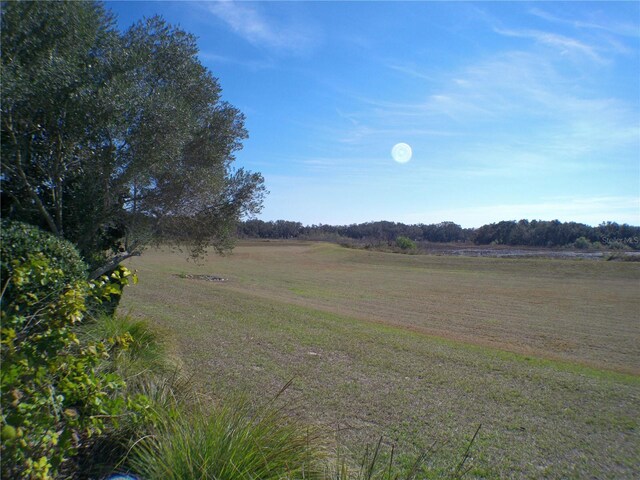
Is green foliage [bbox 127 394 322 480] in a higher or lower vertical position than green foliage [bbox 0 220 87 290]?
lower

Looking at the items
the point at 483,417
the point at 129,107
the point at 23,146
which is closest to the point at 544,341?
the point at 483,417

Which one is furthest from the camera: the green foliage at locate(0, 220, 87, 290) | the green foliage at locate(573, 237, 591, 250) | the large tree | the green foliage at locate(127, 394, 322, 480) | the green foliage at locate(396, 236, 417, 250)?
the green foliage at locate(396, 236, 417, 250)

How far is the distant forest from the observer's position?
251 feet

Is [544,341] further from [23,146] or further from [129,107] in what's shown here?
[23,146]

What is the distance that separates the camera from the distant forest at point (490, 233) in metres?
76.6

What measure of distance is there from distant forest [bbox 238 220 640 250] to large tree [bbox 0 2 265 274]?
42.5 metres

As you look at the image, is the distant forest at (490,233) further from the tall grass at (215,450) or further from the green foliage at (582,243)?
the tall grass at (215,450)

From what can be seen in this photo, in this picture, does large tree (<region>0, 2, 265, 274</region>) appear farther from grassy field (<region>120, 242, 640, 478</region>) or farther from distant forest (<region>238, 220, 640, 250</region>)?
distant forest (<region>238, 220, 640, 250</region>)

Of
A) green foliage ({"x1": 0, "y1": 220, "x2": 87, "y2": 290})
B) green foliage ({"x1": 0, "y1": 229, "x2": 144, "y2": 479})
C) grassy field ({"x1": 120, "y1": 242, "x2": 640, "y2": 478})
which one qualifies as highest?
green foliage ({"x1": 0, "y1": 220, "x2": 87, "y2": 290})

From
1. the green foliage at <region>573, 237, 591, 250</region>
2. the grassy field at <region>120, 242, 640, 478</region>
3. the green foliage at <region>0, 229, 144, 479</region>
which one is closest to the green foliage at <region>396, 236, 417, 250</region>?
the green foliage at <region>573, 237, 591, 250</region>

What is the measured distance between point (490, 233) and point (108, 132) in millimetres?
104030

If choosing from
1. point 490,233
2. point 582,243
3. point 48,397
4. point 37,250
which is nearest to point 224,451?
point 48,397

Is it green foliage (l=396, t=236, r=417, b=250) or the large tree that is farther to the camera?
green foliage (l=396, t=236, r=417, b=250)

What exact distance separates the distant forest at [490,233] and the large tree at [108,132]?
42.5 meters
